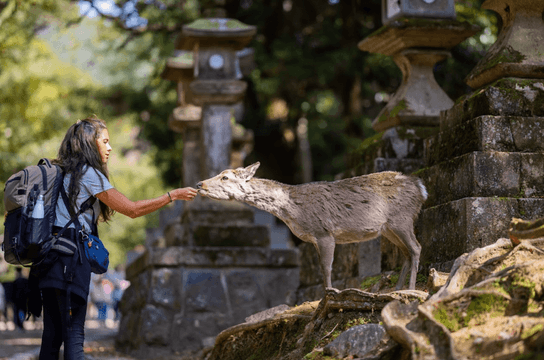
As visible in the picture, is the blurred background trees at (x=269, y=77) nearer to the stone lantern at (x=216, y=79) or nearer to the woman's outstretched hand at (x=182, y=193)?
the stone lantern at (x=216, y=79)

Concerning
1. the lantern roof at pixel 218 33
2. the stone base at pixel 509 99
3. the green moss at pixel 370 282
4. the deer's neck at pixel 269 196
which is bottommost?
the green moss at pixel 370 282

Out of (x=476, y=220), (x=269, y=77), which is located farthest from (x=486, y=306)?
(x=269, y=77)

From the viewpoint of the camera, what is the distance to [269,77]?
17906mm

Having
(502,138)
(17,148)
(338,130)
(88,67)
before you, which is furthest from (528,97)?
(88,67)

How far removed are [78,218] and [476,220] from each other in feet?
10.8

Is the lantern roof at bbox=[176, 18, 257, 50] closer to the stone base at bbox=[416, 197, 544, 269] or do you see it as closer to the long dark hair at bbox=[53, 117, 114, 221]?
the stone base at bbox=[416, 197, 544, 269]

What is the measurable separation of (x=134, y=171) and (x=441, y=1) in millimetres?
26654

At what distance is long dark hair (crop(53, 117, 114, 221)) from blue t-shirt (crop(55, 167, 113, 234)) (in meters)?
0.04

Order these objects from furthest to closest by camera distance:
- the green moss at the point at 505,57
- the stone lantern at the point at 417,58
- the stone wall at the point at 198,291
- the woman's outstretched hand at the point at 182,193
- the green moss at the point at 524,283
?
the stone wall at the point at 198,291 → the stone lantern at the point at 417,58 → the green moss at the point at 505,57 → the woman's outstretched hand at the point at 182,193 → the green moss at the point at 524,283

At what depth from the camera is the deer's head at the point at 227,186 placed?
628 centimetres

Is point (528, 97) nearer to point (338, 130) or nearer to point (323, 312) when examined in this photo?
point (323, 312)

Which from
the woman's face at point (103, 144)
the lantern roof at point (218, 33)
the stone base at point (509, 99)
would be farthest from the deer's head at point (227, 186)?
the lantern roof at point (218, 33)

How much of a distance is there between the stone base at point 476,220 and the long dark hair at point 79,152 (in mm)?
3014

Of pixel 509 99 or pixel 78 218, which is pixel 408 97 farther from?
pixel 78 218
